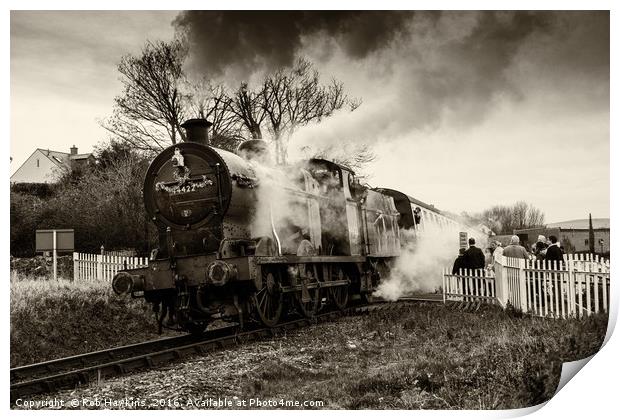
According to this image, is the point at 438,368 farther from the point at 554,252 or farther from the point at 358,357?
the point at 554,252

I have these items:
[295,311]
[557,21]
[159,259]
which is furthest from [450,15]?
[295,311]

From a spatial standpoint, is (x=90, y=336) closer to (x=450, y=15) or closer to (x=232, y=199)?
(x=232, y=199)

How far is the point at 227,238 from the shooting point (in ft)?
24.9

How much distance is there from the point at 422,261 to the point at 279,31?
8.60m

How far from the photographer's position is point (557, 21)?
19.6 ft

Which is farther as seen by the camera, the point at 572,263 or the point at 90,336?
the point at 90,336

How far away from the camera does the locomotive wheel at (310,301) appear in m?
8.85

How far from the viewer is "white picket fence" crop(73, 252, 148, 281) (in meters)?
8.34

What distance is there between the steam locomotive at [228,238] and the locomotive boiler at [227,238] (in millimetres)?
13

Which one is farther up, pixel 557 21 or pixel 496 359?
pixel 557 21

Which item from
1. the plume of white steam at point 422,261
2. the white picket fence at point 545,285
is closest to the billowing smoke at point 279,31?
the white picket fence at point 545,285

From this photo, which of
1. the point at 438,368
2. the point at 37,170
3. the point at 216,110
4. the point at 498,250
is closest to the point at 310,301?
the point at 216,110

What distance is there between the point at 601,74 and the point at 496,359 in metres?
3.01

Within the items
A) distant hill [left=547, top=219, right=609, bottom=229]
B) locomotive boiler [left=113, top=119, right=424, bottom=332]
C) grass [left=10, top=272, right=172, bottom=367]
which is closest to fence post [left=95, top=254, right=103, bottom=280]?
grass [left=10, top=272, right=172, bottom=367]
